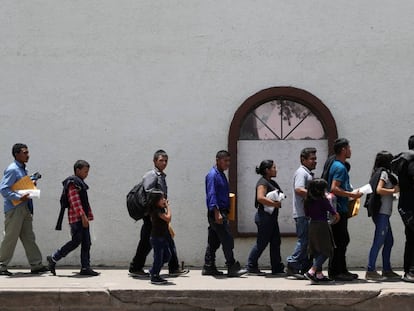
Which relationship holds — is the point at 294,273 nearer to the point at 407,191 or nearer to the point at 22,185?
the point at 407,191

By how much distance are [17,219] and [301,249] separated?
12.1ft

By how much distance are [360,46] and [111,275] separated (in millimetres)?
4713

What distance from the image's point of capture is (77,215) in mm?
8898

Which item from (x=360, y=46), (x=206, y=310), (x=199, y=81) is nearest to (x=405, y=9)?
(x=360, y=46)

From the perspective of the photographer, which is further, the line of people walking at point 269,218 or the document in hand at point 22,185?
the document in hand at point 22,185

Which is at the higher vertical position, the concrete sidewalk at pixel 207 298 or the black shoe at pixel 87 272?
the black shoe at pixel 87 272

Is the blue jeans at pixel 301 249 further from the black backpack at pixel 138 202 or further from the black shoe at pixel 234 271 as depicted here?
the black backpack at pixel 138 202

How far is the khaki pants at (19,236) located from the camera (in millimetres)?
9125

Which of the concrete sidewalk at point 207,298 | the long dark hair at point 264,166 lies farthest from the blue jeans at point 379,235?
the long dark hair at point 264,166

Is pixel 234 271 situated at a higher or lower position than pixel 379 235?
lower

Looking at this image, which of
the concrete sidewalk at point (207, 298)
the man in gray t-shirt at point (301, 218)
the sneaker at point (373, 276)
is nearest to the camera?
the concrete sidewalk at point (207, 298)

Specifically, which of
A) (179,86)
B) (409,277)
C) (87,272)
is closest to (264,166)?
(179,86)

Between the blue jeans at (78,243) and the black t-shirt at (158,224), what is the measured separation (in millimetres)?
1097

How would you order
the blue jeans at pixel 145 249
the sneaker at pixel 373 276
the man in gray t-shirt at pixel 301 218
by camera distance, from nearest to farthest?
the sneaker at pixel 373 276, the man in gray t-shirt at pixel 301 218, the blue jeans at pixel 145 249
